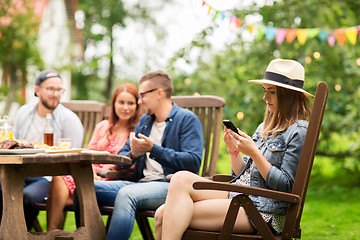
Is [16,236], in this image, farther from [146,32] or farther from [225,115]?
[146,32]

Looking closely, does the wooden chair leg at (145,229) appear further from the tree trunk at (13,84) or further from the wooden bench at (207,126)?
the tree trunk at (13,84)

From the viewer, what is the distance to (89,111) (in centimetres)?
493

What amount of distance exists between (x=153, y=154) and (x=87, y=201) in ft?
1.77

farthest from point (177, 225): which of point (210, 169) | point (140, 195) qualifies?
point (210, 169)

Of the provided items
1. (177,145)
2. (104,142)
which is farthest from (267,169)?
(104,142)

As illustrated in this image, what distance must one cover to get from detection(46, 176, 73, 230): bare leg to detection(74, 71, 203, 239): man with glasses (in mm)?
176

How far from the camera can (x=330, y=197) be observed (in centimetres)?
716

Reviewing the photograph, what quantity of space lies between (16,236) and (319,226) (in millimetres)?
→ 3264

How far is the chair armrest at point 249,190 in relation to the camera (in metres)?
2.41

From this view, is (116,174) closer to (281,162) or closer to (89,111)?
(89,111)

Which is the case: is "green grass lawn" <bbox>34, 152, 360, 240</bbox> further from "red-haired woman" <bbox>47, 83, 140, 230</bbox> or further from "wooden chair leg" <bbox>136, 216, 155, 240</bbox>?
"red-haired woman" <bbox>47, 83, 140, 230</bbox>

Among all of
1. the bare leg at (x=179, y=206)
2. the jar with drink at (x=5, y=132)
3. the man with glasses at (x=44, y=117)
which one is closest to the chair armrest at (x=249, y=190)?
the bare leg at (x=179, y=206)

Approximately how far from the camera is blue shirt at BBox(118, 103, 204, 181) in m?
3.54

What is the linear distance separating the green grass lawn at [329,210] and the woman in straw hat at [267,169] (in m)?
2.12
